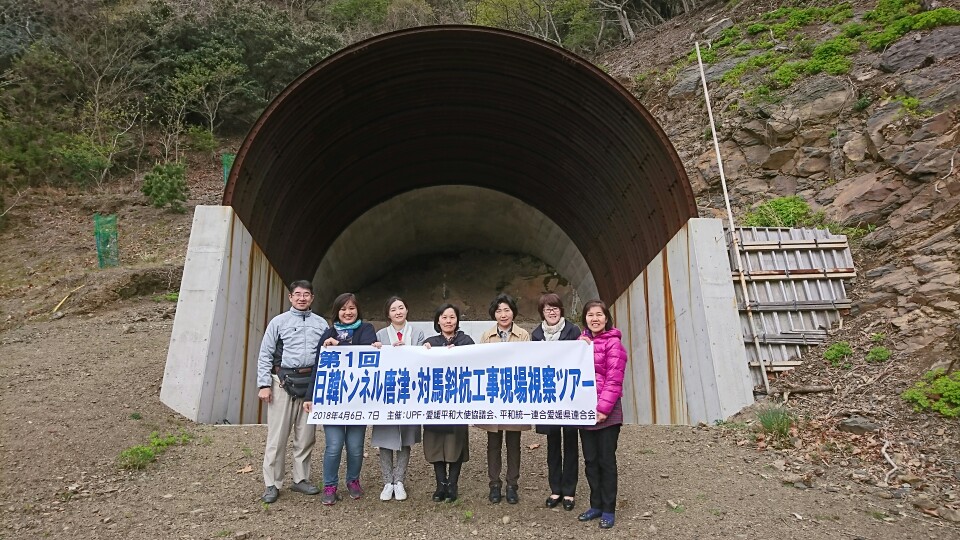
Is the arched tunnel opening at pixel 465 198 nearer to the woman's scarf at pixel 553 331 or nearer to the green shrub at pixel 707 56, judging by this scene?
the woman's scarf at pixel 553 331

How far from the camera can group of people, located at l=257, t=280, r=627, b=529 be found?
14.0 ft

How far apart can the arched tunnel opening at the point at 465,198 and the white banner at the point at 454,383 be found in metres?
2.74

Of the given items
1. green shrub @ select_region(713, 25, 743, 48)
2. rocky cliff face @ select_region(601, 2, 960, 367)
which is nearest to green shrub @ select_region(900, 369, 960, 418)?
rocky cliff face @ select_region(601, 2, 960, 367)

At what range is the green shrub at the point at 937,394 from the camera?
210 inches

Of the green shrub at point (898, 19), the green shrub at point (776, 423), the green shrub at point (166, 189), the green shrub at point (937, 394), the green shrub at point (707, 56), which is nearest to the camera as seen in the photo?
the green shrub at point (937, 394)

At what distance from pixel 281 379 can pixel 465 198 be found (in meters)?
9.46

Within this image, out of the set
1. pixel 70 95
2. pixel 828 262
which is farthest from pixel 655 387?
pixel 70 95

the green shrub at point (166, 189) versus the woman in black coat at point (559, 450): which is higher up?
the green shrub at point (166, 189)

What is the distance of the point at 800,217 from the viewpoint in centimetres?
991

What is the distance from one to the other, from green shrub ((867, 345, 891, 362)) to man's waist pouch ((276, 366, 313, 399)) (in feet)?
18.7

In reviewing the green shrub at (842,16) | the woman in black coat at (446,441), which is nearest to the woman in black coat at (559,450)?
the woman in black coat at (446,441)

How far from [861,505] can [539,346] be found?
2.64 meters

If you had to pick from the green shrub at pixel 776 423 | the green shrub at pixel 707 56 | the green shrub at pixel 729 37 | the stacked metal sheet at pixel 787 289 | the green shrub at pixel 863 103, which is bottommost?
the green shrub at pixel 776 423

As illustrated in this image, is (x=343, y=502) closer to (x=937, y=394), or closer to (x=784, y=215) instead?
(x=937, y=394)
